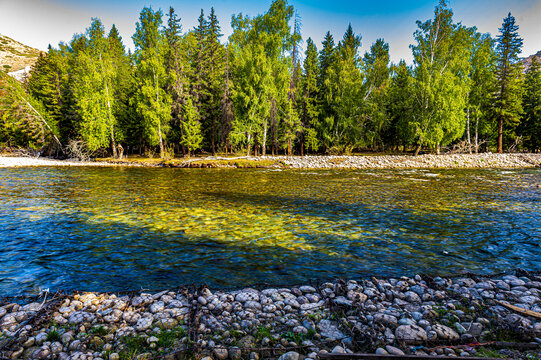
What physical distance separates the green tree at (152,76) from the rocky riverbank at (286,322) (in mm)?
37357

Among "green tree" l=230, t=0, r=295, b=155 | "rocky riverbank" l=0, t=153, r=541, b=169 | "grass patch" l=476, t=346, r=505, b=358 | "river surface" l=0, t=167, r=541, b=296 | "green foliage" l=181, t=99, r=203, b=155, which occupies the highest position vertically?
"green tree" l=230, t=0, r=295, b=155

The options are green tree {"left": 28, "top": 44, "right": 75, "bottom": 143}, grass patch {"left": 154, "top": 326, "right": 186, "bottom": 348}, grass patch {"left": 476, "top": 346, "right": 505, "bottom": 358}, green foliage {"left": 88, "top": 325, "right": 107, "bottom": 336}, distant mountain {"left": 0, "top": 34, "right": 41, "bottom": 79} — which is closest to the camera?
grass patch {"left": 476, "top": 346, "right": 505, "bottom": 358}

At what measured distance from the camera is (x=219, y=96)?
4278 centimetres

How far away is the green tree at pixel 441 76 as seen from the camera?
1371 inches

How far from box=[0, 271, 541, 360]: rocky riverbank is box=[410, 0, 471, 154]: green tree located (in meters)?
36.6

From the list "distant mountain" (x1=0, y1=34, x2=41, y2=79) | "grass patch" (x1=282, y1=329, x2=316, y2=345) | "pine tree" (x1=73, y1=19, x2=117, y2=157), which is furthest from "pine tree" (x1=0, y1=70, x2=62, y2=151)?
"distant mountain" (x1=0, y1=34, x2=41, y2=79)

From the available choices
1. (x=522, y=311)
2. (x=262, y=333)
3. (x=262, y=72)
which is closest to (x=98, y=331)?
(x=262, y=333)

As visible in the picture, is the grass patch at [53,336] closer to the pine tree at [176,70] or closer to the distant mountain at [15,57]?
the pine tree at [176,70]

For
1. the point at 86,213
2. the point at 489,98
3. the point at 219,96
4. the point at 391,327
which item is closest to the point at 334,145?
the point at 219,96

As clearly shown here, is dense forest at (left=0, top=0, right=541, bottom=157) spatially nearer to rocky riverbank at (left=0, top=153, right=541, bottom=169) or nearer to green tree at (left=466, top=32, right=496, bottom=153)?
green tree at (left=466, top=32, right=496, bottom=153)

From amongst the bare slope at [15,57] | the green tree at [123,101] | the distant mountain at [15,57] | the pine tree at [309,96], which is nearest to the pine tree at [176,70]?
the green tree at [123,101]

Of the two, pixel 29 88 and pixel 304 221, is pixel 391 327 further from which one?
pixel 29 88

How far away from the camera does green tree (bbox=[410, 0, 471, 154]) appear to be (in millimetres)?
34812

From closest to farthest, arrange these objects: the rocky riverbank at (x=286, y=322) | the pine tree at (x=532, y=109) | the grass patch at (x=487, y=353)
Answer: the grass patch at (x=487, y=353) < the rocky riverbank at (x=286, y=322) < the pine tree at (x=532, y=109)
